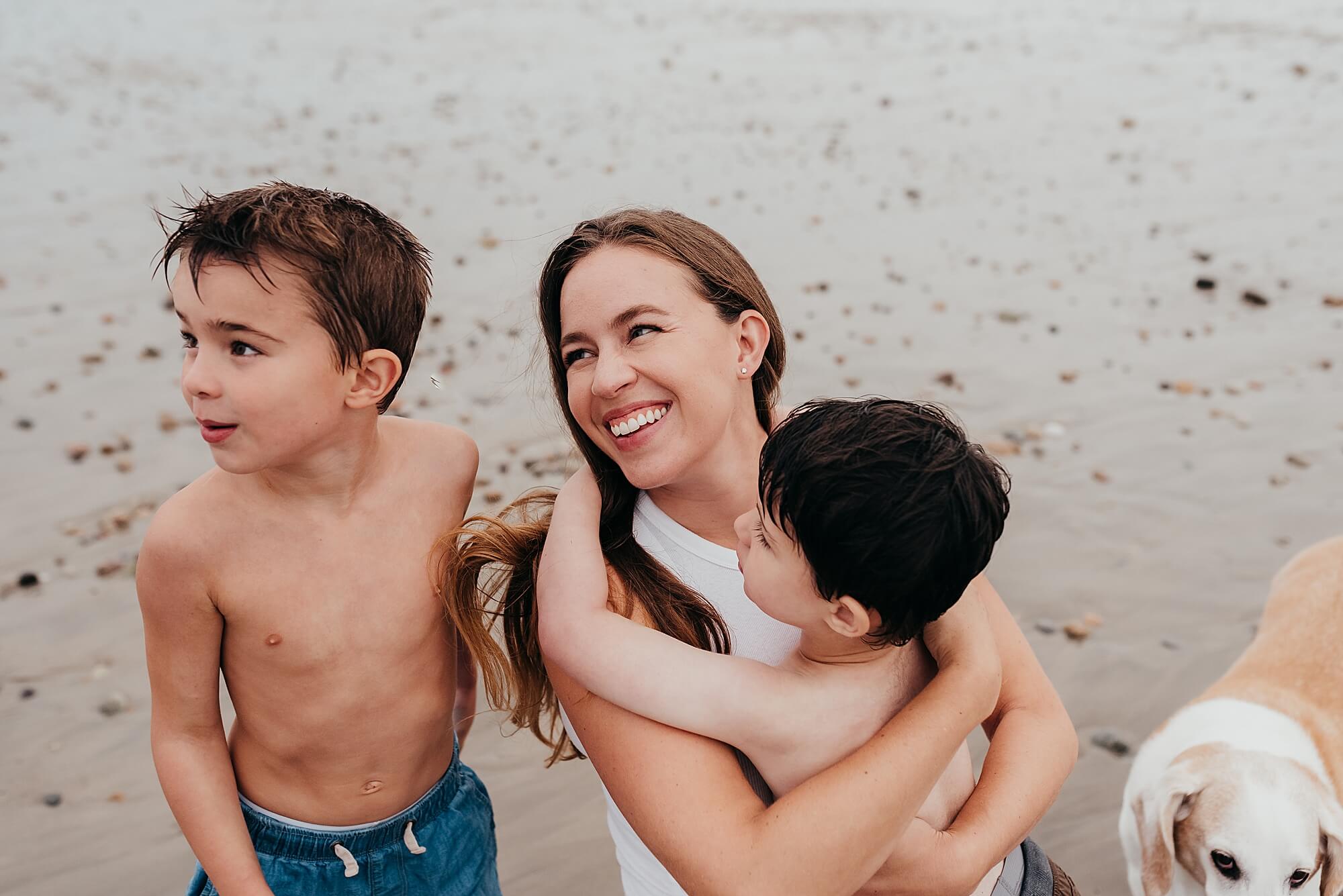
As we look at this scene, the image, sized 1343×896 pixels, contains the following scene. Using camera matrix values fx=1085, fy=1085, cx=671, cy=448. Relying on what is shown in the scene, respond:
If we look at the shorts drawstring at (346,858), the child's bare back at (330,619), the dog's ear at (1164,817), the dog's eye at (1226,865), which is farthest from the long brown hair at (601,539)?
the dog's eye at (1226,865)

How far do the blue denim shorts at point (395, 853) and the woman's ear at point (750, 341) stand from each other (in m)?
1.39

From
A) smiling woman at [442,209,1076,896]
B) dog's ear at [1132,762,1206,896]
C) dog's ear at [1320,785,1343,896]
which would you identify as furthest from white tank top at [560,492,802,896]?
dog's ear at [1320,785,1343,896]

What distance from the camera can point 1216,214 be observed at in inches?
396

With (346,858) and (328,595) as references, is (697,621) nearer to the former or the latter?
(328,595)

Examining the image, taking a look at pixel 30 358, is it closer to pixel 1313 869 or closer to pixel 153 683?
pixel 153 683

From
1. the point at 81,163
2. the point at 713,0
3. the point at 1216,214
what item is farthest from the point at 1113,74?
the point at 81,163

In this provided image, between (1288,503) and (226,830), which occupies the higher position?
(226,830)

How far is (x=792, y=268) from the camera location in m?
9.12

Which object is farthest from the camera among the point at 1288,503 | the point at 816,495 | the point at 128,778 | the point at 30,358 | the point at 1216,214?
the point at 1216,214

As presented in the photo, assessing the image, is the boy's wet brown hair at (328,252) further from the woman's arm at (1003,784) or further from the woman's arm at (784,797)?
the woman's arm at (1003,784)

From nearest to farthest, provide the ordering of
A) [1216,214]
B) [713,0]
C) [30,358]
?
1. [30,358]
2. [1216,214]
3. [713,0]

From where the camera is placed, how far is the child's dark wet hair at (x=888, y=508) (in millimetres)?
2225

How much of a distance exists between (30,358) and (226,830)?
6.29 metres

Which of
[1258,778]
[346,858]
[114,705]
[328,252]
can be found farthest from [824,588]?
[114,705]
